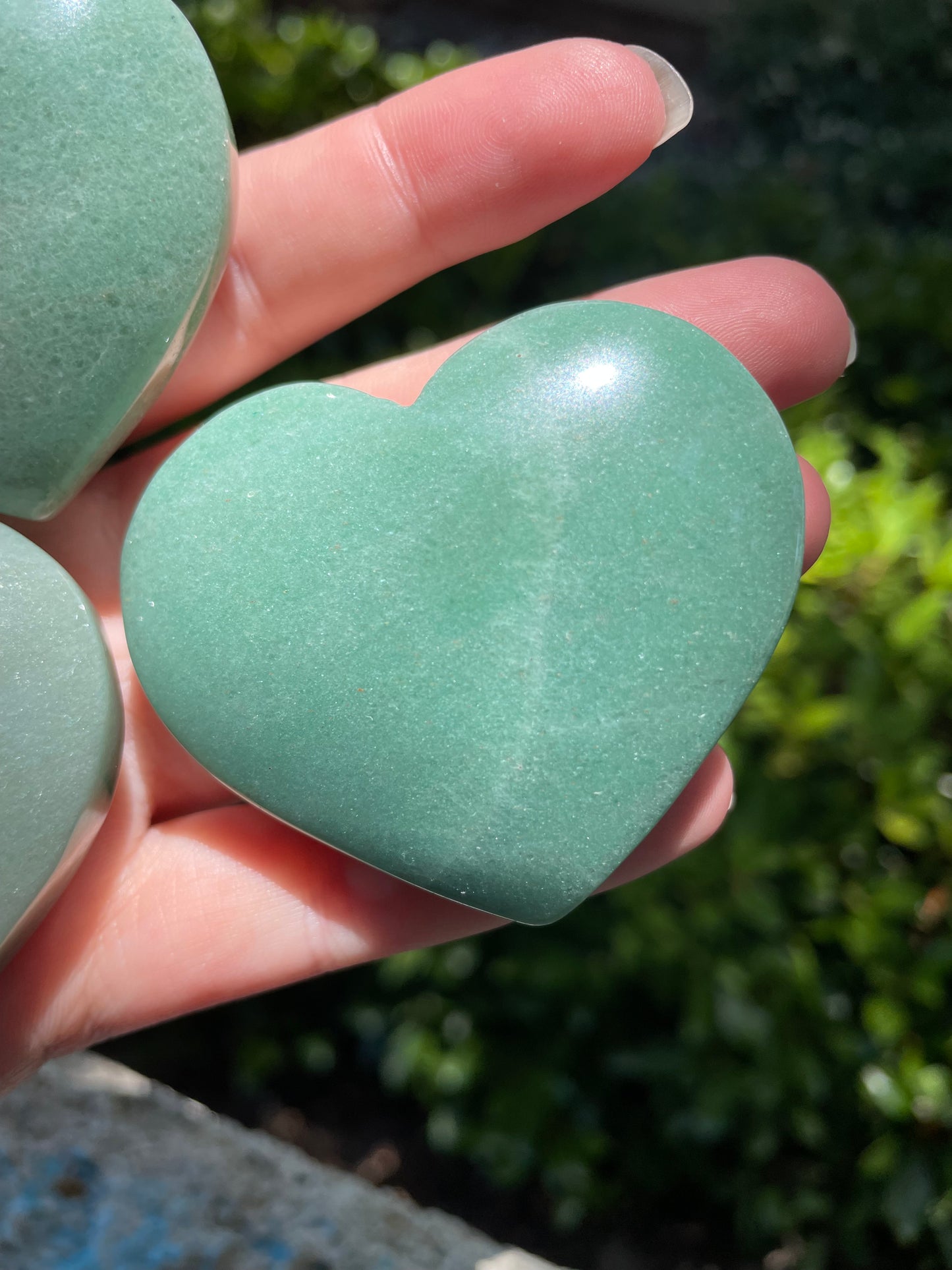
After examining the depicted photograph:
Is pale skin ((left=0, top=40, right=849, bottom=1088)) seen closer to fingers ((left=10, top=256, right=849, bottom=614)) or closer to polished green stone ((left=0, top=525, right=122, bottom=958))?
fingers ((left=10, top=256, right=849, bottom=614))

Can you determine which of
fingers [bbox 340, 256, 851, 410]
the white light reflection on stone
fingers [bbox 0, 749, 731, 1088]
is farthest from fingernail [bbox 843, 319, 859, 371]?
fingers [bbox 0, 749, 731, 1088]

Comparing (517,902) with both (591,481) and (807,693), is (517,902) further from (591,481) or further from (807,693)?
(807,693)

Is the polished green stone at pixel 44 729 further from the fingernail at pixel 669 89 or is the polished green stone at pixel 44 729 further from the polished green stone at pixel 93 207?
the fingernail at pixel 669 89

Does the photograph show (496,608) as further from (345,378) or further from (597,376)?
(345,378)

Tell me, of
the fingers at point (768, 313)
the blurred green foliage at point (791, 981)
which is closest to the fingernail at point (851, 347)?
the fingers at point (768, 313)

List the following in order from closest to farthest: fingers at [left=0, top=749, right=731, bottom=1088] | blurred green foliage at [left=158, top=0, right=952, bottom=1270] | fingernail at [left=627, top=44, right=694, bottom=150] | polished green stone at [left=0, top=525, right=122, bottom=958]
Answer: polished green stone at [left=0, top=525, right=122, bottom=958] < fingers at [left=0, top=749, right=731, bottom=1088] < fingernail at [left=627, top=44, right=694, bottom=150] < blurred green foliage at [left=158, top=0, right=952, bottom=1270]

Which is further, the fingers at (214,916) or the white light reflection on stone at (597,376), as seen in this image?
the fingers at (214,916)

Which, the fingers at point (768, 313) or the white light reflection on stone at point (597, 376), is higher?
the white light reflection on stone at point (597, 376)
